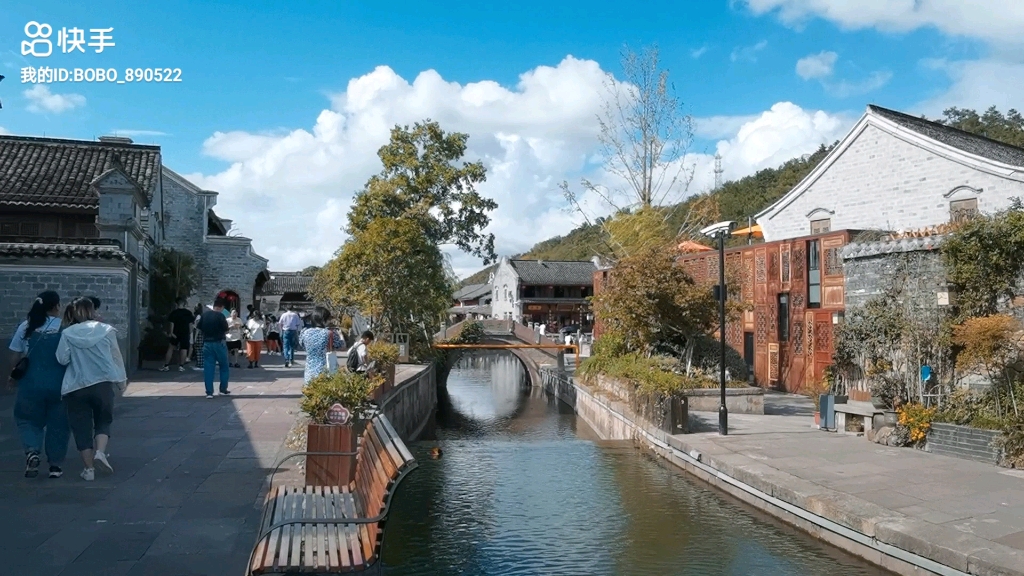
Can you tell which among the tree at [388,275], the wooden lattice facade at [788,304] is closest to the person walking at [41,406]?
the wooden lattice facade at [788,304]

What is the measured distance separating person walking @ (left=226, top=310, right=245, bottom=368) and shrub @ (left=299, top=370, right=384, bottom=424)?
11964mm

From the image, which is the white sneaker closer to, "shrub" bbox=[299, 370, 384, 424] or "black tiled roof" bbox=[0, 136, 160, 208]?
"shrub" bbox=[299, 370, 384, 424]

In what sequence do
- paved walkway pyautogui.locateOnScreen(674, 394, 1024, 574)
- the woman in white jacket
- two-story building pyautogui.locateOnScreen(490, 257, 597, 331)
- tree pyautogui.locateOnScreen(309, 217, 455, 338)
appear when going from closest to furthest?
paved walkway pyautogui.locateOnScreen(674, 394, 1024, 574)
the woman in white jacket
tree pyautogui.locateOnScreen(309, 217, 455, 338)
two-story building pyautogui.locateOnScreen(490, 257, 597, 331)

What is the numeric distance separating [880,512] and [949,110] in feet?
195

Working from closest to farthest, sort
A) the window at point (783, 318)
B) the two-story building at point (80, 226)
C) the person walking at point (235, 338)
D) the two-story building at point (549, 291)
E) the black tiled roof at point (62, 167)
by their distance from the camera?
the two-story building at point (80, 226) < the person walking at point (235, 338) < the window at point (783, 318) < the black tiled roof at point (62, 167) < the two-story building at point (549, 291)

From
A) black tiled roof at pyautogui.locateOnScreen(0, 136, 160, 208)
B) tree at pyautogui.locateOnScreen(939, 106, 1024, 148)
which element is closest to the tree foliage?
black tiled roof at pyautogui.locateOnScreen(0, 136, 160, 208)

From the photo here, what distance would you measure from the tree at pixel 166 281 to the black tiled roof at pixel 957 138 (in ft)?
67.8

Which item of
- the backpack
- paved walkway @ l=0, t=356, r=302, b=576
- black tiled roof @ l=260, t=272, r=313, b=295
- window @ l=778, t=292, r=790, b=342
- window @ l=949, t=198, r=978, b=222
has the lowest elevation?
paved walkway @ l=0, t=356, r=302, b=576

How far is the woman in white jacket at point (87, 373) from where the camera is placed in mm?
7121

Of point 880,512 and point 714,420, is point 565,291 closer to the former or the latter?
point 714,420

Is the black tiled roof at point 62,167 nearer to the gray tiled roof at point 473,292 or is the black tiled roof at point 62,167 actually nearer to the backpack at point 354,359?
the backpack at point 354,359

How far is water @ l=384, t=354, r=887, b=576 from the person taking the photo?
293 inches

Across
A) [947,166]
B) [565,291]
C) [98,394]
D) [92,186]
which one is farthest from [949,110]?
[98,394]

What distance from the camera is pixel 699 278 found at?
73.8 ft
